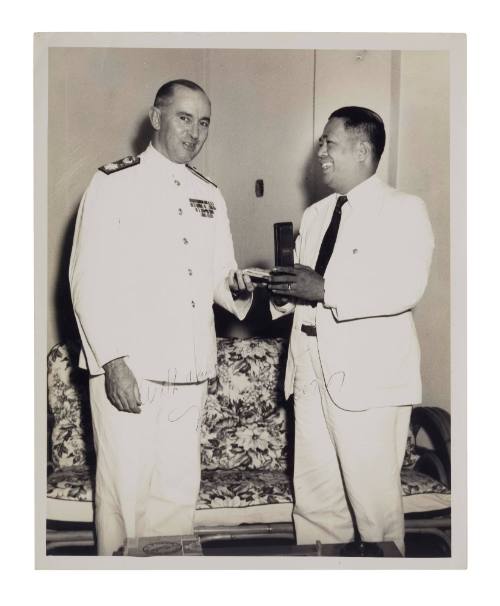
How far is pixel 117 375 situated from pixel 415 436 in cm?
115

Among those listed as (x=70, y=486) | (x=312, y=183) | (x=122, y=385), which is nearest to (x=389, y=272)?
(x=312, y=183)

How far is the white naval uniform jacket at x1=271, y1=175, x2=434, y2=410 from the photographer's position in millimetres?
2213

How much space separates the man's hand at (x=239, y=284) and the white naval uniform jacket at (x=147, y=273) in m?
0.03

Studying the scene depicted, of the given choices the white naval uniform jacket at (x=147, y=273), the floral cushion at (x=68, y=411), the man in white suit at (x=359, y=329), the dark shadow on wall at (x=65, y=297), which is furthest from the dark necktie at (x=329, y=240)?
the floral cushion at (x=68, y=411)

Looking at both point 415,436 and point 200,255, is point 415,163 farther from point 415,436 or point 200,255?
point 415,436

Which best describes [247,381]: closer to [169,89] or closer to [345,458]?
[345,458]

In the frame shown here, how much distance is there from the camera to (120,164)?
7.50 ft

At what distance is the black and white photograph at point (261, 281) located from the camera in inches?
86.5

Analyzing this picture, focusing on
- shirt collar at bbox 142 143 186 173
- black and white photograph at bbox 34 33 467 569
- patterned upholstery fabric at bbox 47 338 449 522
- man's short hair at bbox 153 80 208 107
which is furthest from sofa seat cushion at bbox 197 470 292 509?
man's short hair at bbox 153 80 208 107

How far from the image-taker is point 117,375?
2201 mm

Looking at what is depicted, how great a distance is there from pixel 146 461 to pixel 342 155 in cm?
113

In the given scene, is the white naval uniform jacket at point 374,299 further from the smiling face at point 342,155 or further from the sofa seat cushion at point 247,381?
the sofa seat cushion at point 247,381

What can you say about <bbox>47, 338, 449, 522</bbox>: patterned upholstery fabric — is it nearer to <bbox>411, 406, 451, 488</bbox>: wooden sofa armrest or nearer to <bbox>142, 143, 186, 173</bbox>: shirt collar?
<bbox>411, 406, 451, 488</bbox>: wooden sofa armrest

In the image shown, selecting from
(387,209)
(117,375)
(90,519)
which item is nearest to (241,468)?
(90,519)
